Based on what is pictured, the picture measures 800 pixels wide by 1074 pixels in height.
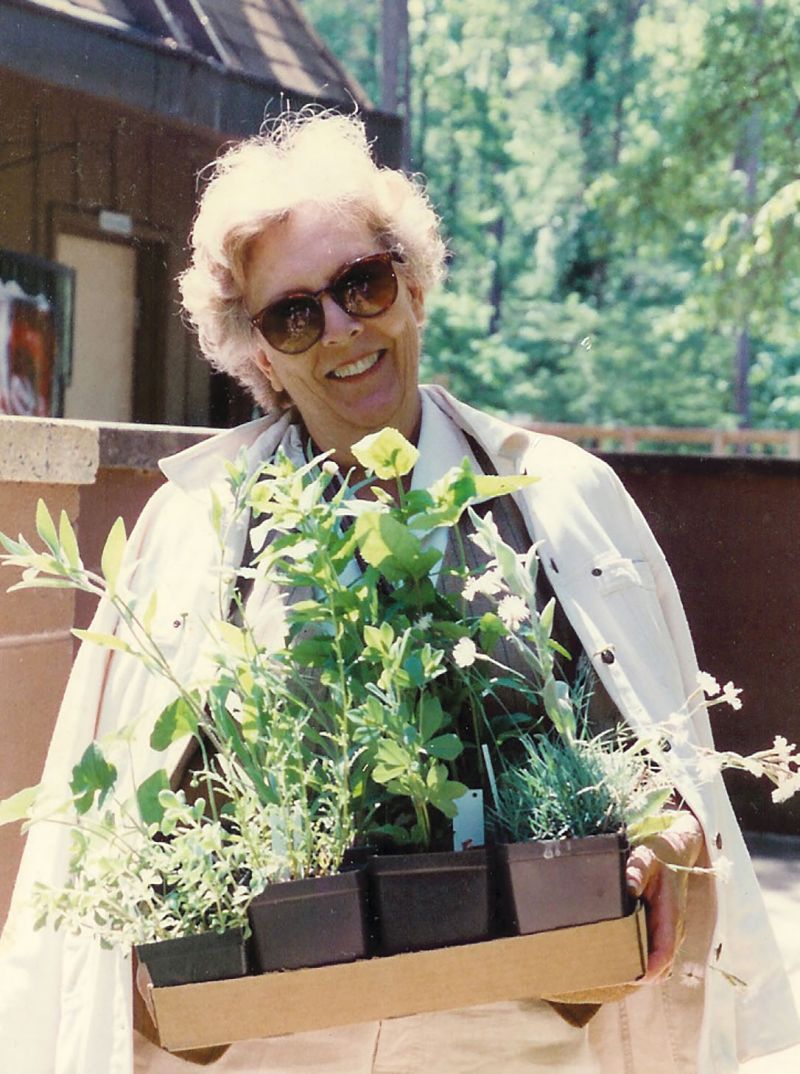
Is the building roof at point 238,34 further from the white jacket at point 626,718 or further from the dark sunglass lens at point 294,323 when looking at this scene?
the white jacket at point 626,718

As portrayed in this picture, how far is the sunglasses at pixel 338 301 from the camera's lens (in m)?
2.20

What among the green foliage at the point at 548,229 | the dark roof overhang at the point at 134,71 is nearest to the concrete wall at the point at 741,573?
the dark roof overhang at the point at 134,71

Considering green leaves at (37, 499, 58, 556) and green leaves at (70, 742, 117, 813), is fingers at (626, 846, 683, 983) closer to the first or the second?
green leaves at (70, 742, 117, 813)

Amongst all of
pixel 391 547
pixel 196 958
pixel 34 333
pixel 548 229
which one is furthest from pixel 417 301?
pixel 548 229

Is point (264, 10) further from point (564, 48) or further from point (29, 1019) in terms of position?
point (564, 48)

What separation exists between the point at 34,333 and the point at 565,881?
6997mm

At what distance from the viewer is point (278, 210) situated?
223 centimetres

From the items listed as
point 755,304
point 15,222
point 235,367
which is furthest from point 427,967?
point 755,304

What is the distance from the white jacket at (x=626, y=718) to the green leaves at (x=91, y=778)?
1.36 feet

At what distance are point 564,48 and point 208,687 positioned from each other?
90.5 feet

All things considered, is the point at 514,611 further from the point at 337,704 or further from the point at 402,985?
the point at 402,985

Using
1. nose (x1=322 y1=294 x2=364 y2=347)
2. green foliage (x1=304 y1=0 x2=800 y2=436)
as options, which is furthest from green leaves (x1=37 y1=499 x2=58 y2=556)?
green foliage (x1=304 y1=0 x2=800 y2=436)

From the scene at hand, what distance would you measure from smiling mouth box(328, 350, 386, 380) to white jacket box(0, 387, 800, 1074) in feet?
0.49

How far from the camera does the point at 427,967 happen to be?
4.85 feet
